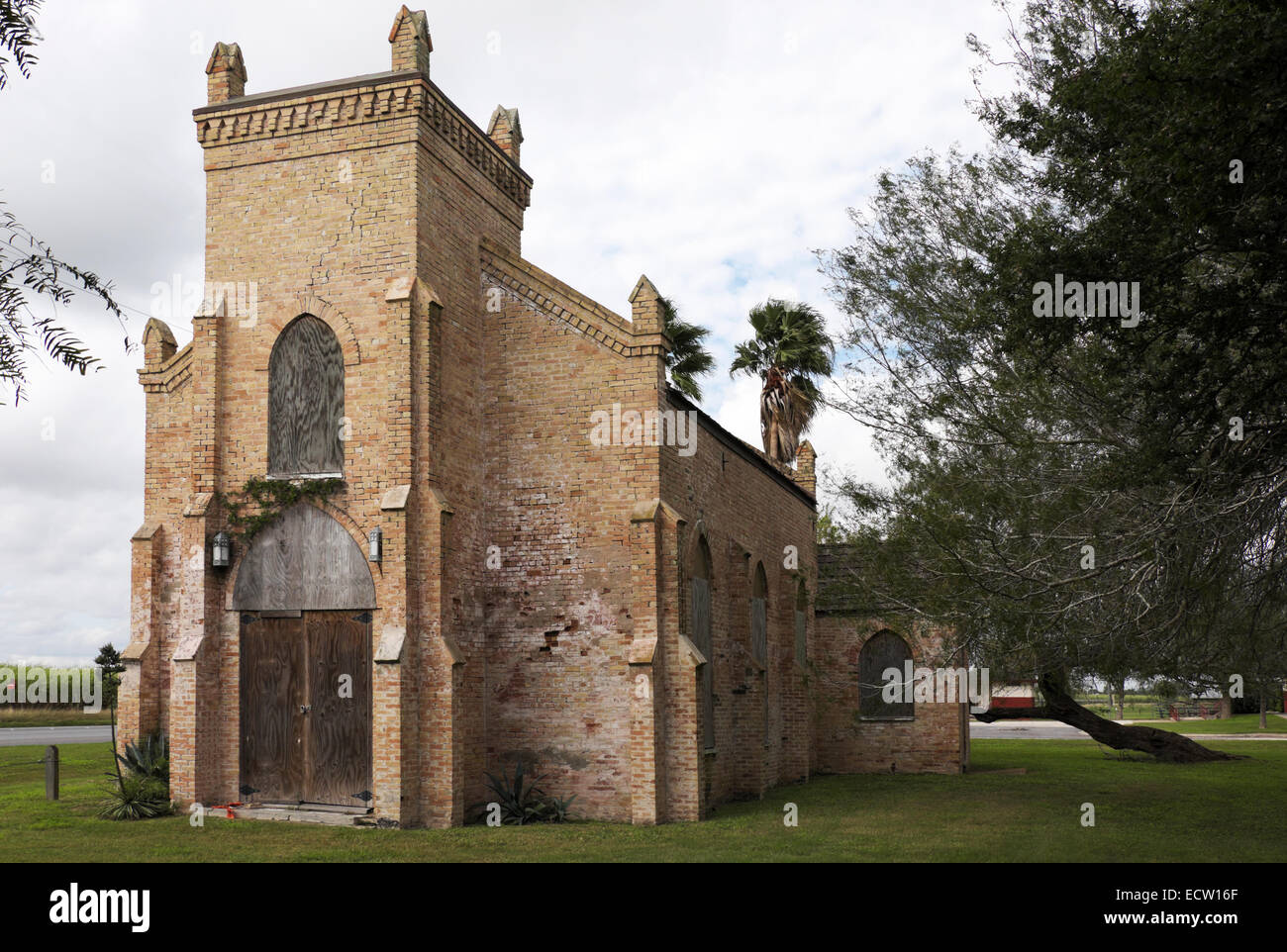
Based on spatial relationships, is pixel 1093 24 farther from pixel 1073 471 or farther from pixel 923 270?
pixel 1073 471

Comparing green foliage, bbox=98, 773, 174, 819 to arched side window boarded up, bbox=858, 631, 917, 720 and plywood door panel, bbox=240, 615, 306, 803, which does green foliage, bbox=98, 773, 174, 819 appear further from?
arched side window boarded up, bbox=858, 631, 917, 720

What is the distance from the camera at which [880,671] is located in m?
26.4

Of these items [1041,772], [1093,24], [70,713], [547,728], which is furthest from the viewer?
[70,713]

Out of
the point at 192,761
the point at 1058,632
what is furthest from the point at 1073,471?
the point at 192,761

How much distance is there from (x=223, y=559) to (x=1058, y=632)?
1223 centimetres

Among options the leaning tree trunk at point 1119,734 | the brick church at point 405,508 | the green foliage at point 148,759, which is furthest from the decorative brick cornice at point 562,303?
the leaning tree trunk at point 1119,734

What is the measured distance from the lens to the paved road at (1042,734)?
36469 mm

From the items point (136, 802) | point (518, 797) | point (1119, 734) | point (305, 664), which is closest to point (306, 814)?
point (305, 664)

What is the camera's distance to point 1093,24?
590 inches

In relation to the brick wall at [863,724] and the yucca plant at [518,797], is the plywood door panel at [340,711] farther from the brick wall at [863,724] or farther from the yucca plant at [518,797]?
the brick wall at [863,724]

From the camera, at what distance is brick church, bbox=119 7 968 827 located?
49.9ft

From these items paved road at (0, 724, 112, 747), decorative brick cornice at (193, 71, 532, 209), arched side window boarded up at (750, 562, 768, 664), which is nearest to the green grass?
arched side window boarded up at (750, 562, 768, 664)

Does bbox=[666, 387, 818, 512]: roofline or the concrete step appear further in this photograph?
bbox=[666, 387, 818, 512]: roofline

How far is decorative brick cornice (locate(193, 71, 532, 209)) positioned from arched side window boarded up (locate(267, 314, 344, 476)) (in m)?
2.92
